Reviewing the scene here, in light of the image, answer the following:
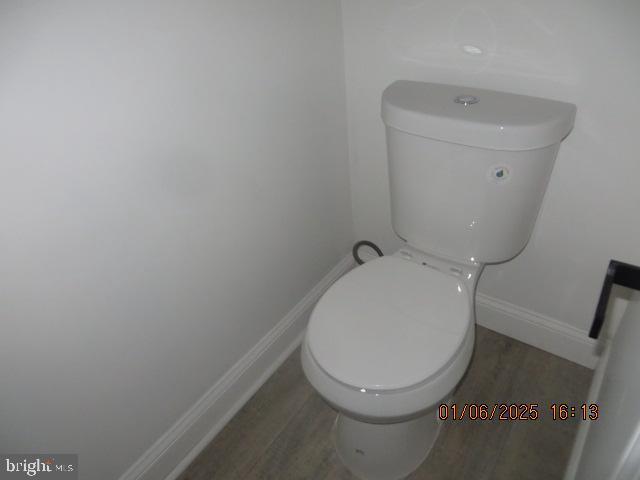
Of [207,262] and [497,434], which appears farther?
[497,434]

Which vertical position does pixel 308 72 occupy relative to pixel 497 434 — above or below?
above

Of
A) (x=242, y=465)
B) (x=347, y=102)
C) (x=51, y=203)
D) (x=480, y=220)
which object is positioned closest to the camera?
(x=51, y=203)

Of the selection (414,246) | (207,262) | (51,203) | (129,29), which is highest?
(129,29)

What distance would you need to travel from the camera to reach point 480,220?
3.65 feet

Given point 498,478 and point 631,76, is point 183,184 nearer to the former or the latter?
point 631,76

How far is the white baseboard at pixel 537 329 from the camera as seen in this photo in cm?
134

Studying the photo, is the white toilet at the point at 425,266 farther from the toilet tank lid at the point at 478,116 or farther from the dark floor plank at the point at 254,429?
the dark floor plank at the point at 254,429

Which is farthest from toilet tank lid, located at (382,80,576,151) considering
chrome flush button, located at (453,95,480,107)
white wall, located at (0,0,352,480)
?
white wall, located at (0,0,352,480)

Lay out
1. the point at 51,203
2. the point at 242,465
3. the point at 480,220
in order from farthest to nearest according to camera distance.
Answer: the point at 242,465 → the point at 480,220 → the point at 51,203

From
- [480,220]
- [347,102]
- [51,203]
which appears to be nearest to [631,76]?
[480,220]

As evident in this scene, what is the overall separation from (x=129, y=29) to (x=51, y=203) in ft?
1.08

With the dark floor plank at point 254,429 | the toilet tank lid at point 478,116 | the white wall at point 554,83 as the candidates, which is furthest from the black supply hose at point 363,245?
the toilet tank lid at point 478,116

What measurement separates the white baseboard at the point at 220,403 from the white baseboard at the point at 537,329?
59cm

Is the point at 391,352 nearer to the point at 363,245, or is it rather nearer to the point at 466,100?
the point at 466,100
